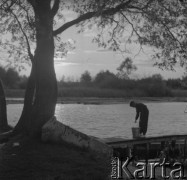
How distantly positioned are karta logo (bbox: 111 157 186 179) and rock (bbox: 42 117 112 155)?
58cm

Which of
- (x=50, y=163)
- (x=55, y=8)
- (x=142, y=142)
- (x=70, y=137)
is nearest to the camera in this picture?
(x=50, y=163)

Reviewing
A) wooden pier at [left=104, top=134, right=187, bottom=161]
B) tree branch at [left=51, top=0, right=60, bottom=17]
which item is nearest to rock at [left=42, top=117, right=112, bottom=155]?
wooden pier at [left=104, top=134, right=187, bottom=161]

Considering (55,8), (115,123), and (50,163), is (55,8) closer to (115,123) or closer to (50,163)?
(50,163)

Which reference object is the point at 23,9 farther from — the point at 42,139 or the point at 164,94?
the point at 164,94

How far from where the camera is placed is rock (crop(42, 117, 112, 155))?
1174cm

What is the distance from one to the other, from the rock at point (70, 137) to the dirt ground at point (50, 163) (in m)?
0.15

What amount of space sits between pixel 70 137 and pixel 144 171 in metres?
2.46

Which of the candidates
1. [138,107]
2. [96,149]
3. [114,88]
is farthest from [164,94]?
[96,149]

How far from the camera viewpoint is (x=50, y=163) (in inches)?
444

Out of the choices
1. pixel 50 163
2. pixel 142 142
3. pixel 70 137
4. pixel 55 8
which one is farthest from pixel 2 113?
pixel 50 163

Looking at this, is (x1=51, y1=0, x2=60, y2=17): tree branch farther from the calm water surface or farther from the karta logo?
the calm water surface

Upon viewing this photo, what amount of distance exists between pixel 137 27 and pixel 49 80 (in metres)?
3.81

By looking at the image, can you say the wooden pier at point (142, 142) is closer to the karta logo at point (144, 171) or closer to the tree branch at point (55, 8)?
the karta logo at point (144, 171)

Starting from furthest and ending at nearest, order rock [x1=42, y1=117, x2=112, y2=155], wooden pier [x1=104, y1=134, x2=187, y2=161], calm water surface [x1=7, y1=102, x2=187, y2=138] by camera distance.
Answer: calm water surface [x1=7, y1=102, x2=187, y2=138] → wooden pier [x1=104, y1=134, x2=187, y2=161] → rock [x1=42, y1=117, x2=112, y2=155]
